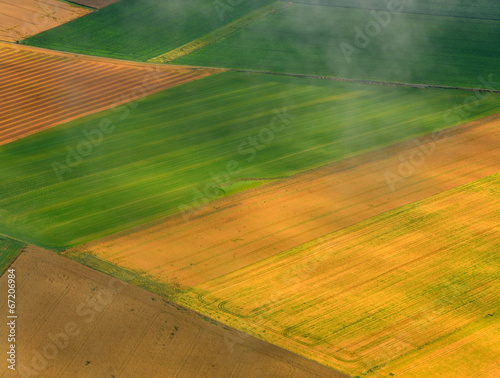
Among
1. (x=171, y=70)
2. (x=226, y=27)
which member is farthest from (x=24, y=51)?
(x=226, y=27)

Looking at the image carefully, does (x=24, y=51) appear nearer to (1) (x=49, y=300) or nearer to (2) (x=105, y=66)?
(2) (x=105, y=66)

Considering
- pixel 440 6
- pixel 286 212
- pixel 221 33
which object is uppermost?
pixel 440 6

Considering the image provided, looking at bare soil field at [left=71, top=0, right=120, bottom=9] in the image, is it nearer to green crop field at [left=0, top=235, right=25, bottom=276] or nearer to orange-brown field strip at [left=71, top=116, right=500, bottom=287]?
orange-brown field strip at [left=71, top=116, right=500, bottom=287]

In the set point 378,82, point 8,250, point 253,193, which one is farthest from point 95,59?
point 8,250

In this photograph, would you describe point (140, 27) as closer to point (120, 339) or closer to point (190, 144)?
point (190, 144)

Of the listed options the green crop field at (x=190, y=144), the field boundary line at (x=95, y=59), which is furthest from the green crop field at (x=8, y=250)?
the field boundary line at (x=95, y=59)

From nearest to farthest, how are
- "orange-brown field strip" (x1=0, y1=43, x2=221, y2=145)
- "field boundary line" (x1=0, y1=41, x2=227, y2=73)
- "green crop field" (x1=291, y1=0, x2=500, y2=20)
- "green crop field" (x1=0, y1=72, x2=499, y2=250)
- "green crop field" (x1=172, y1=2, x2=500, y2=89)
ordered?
"green crop field" (x1=0, y1=72, x2=499, y2=250) < "orange-brown field strip" (x1=0, y1=43, x2=221, y2=145) < "green crop field" (x1=172, y1=2, x2=500, y2=89) < "field boundary line" (x1=0, y1=41, x2=227, y2=73) < "green crop field" (x1=291, y1=0, x2=500, y2=20)

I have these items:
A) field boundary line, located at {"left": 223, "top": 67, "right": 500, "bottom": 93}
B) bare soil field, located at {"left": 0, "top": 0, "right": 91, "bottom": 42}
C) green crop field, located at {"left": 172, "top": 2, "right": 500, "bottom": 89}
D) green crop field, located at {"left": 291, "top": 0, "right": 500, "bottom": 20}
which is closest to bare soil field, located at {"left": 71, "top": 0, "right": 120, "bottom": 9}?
bare soil field, located at {"left": 0, "top": 0, "right": 91, "bottom": 42}
